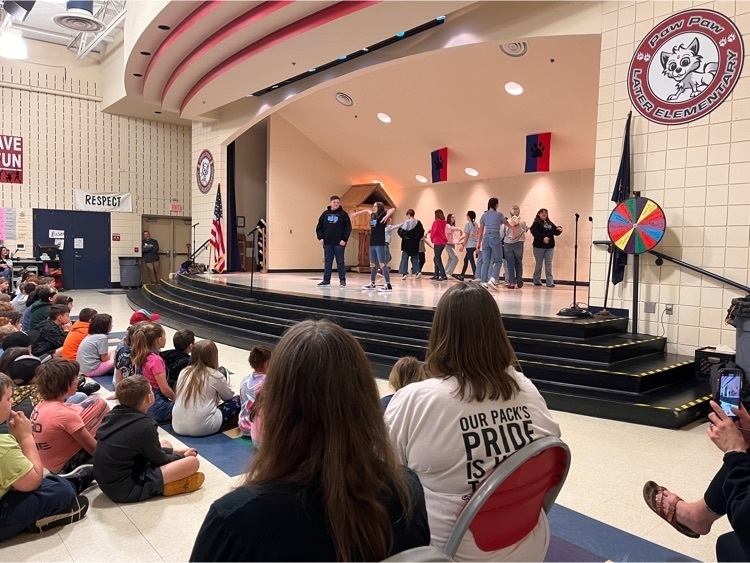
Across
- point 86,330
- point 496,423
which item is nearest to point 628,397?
point 496,423

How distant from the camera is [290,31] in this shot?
7.62 metres

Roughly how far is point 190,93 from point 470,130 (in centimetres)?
577

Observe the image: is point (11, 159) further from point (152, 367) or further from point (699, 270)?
point (699, 270)

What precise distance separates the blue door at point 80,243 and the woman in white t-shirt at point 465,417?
13924mm

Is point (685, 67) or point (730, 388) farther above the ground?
point (685, 67)

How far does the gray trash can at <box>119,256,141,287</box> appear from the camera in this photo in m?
13.8

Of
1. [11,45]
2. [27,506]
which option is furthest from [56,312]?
[11,45]

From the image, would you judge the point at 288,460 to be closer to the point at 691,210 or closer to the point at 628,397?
the point at 628,397

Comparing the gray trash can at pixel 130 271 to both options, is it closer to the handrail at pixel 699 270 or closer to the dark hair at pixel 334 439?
the handrail at pixel 699 270

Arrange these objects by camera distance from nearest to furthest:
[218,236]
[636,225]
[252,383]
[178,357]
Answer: [252,383] < [178,357] < [636,225] < [218,236]

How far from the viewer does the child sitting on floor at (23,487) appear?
228cm

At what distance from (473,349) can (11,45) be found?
14.0 metres

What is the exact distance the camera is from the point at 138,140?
14164 mm

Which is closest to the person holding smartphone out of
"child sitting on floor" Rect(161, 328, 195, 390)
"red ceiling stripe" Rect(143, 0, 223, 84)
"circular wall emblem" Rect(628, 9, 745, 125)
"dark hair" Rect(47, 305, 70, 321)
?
"child sitting on floor" Rect(161, 328, 195, 390)
